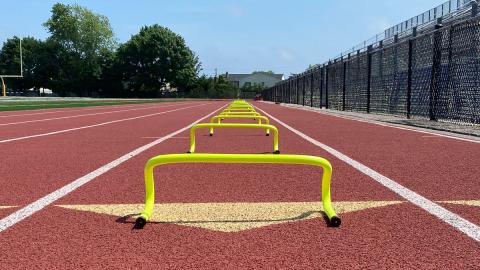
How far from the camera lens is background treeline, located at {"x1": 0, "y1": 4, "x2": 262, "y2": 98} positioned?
9106cm

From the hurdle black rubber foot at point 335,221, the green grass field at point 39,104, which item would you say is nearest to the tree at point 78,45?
the green grass field at point 39,104

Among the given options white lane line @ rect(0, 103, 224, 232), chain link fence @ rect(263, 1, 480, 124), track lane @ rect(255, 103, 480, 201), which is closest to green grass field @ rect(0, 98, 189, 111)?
chain link fence @ rect(263, 1, 480, 124)

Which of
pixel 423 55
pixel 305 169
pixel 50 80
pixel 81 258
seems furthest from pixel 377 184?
pixel 50 80

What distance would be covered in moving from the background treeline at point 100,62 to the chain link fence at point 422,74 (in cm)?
6742

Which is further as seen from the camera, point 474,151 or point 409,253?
point 474,151

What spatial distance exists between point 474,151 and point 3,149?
756 cm

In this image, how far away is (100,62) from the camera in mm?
96812

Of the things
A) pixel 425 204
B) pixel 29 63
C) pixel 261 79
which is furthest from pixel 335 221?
pixel 261 79

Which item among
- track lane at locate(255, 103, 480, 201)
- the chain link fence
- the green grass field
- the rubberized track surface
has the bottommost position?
the rubberized track surface

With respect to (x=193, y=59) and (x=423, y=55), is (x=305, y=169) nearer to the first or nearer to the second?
(x=423, y=55)

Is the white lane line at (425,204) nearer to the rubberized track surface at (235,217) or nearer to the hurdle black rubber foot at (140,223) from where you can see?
the rubberized track surface at (235,217)

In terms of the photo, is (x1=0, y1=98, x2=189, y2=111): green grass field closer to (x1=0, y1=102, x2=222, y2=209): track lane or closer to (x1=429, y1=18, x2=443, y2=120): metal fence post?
(x1=0, y1=102, x2=222, y2=209): track lane

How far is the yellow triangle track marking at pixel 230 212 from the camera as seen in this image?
132 inches

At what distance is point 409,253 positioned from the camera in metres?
2.75
